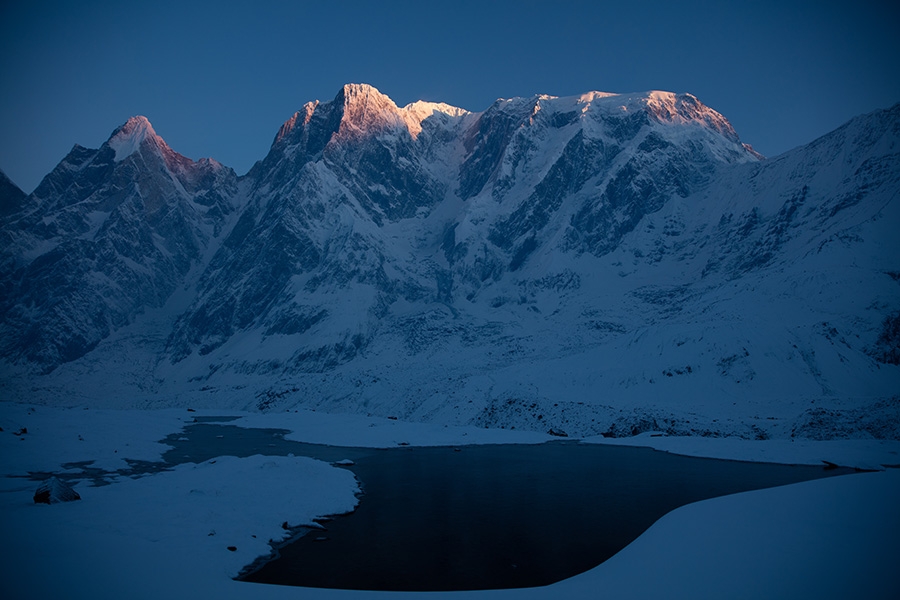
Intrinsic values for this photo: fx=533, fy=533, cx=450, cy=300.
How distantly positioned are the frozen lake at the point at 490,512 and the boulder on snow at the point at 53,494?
930 centimetres

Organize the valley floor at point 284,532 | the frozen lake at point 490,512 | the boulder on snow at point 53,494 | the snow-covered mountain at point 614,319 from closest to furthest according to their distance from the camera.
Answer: the valley floor at point 284,532
the frozen lake at point 490,512
the boulder on snow at point 53,494
the snow-covered mountain at point 614,319

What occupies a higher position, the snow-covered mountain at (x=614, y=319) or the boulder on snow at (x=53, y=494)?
the snow-covered mountain at (x=614, y=319)

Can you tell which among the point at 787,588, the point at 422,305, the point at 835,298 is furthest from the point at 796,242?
the point at 787,588

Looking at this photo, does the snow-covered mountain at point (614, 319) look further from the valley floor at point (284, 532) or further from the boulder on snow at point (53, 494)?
the boulder on snow at point (53, 494)

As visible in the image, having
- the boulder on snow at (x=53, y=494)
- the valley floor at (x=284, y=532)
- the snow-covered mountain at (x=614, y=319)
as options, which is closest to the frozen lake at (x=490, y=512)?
the valley floor at (x=284, y=532)

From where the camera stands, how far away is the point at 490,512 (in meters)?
22.8

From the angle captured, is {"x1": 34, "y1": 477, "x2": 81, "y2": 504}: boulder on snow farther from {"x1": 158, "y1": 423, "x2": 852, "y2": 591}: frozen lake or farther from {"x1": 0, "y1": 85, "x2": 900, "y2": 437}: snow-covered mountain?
{"x1": 0, "y1": 85, "x2": 900, "y2": 437}: snow-covered mountain

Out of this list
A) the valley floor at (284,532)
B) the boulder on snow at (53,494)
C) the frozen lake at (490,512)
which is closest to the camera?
the valley floor at (284,532)

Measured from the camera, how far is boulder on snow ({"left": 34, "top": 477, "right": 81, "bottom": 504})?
782 inches

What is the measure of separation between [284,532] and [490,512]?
332 inches

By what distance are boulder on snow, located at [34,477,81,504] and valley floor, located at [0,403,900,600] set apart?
41cm

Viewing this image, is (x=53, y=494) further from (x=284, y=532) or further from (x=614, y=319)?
(x=614, y=319)

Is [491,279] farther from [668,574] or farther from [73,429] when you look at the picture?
[668,574]

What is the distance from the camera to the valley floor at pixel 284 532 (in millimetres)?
11953
